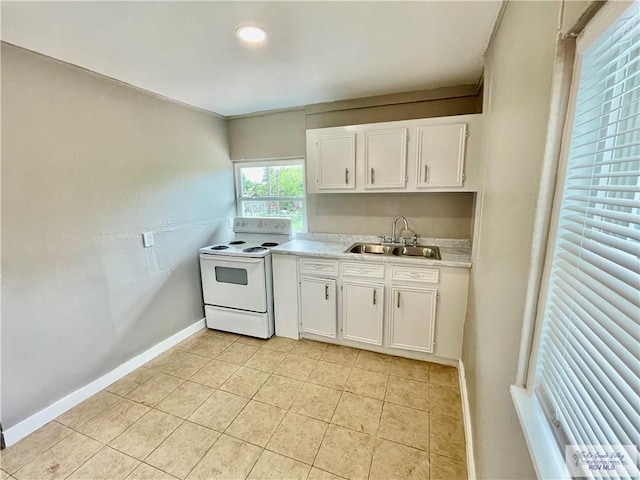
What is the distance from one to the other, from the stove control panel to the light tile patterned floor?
4.71 feet

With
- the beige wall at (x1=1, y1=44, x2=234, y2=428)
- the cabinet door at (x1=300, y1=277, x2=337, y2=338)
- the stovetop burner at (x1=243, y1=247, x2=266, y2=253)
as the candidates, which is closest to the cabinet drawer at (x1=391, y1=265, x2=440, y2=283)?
A: the cabinet door at (x1=300, y1=277, x2=337, y2=338)

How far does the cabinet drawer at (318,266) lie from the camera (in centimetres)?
264

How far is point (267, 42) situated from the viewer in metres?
1.77

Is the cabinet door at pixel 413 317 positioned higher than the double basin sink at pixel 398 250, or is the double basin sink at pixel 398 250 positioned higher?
the double basin sink at pixel 398 250

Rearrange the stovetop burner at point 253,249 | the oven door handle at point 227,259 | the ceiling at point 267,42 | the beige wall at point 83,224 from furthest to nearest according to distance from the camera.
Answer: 1. the stovetop burner at point 253,249
2. the oven door handle at point 227,259
3. the beige wall at point 83,224
4. the ceiling at point 267,42

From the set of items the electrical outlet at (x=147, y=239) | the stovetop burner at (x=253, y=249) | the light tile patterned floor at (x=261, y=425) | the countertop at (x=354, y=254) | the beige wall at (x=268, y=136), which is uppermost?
the beige wall at (x=268, y=136)

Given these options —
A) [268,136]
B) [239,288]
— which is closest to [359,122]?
[268,136]

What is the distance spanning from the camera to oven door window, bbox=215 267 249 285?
9.39 ft

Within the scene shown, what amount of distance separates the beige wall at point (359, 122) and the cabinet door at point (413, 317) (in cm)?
74

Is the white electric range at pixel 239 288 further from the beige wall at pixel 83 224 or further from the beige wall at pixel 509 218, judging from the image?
the beige wall at pixel 509 218

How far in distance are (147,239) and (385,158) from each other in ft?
7.48

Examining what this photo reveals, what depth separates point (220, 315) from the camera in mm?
3064

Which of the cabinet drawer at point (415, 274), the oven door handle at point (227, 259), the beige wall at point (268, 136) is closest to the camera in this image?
the cabinet drawer at point (415, 274)

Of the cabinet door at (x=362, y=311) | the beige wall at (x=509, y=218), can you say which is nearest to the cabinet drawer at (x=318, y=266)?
the cabinet door at (x=362, y=311)
